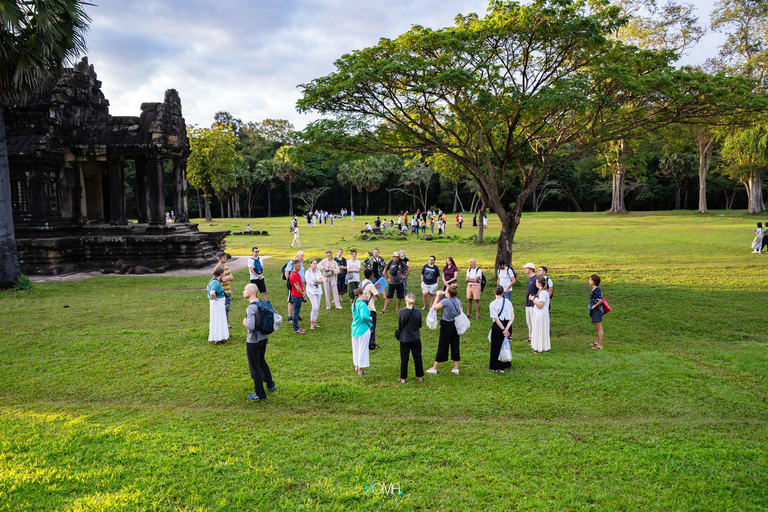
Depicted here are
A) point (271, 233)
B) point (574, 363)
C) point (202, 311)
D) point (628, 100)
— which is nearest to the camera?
point (574, 363)

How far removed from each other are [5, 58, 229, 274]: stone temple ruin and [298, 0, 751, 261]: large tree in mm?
8304

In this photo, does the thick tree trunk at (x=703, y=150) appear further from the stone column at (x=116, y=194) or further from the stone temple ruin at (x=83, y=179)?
the stone column at (x=116, y=194)

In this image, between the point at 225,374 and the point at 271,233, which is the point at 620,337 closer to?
the point at 225,374

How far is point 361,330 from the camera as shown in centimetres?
743

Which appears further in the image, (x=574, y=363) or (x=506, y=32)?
(x=506, y=32)

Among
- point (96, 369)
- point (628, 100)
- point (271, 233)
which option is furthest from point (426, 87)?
point (271, 233)

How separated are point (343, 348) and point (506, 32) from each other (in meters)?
9.21

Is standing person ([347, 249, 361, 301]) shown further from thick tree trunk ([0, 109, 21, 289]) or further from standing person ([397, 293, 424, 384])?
thick tree trunk ([0, 109, 21, 289])

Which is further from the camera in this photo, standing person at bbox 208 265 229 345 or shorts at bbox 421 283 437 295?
shorts at bbox 421 283 437 295

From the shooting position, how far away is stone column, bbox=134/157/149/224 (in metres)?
20.4

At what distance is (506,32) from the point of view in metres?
12.4

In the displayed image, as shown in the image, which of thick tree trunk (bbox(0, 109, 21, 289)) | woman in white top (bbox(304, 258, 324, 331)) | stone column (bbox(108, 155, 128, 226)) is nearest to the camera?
woman in white top (bbox(304, 258, 324, 331))

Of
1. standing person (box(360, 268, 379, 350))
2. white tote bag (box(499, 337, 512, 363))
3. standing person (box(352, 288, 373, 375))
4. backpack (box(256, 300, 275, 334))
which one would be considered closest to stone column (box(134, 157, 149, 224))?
standing person (box(360, 268, 379, 350))

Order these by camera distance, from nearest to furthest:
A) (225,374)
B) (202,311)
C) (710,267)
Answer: (225,374) < (202,311) < (710,267)
